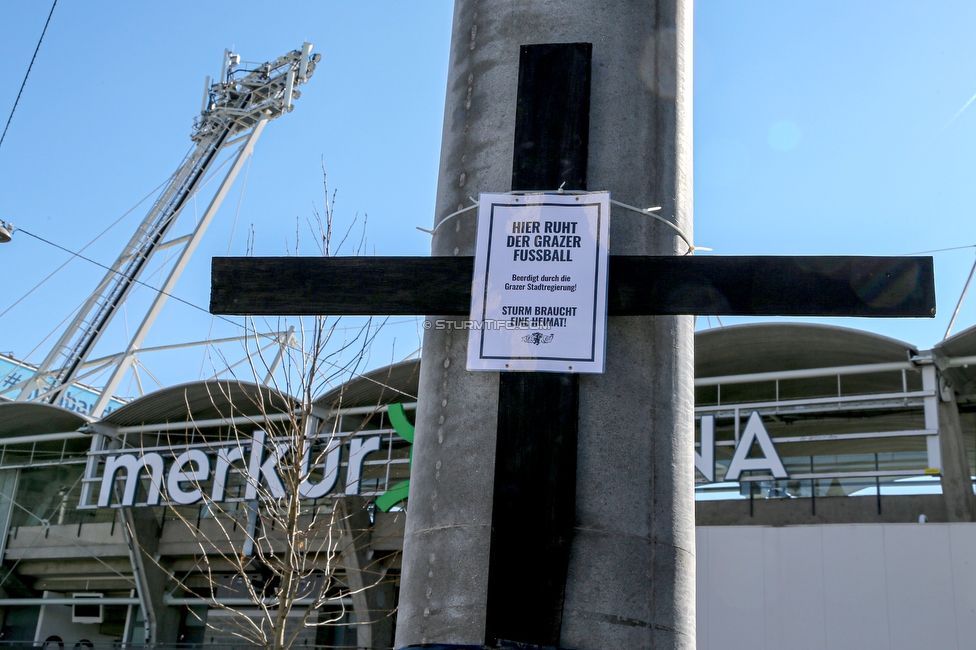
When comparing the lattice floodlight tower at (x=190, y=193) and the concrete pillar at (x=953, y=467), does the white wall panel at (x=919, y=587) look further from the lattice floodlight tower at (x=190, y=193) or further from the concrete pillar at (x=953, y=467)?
the lattice floodlight tower at (x=190, y=193)

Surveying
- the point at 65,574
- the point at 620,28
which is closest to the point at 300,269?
the point at 620,28

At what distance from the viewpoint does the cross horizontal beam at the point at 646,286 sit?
3.02m

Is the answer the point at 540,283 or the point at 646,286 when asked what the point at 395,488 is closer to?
the point at 540,283

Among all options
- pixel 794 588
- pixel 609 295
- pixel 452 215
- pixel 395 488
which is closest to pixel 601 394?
pixel 609 295

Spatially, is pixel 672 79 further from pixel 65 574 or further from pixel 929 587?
pixel 65 574

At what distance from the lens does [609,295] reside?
3.10m

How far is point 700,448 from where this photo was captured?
20719 mm

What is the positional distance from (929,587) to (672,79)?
49.8ft

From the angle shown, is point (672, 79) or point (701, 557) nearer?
point (672, 79)

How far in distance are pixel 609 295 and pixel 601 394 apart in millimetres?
311

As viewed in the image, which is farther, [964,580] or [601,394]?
[964,580]

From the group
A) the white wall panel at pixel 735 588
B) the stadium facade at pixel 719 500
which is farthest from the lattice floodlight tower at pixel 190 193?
the white wall panel at pixel 735 588

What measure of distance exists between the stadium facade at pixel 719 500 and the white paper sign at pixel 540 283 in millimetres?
7193

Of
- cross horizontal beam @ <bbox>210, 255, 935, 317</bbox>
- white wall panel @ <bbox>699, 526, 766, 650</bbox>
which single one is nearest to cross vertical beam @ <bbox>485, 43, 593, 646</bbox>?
cross horizontal beam @ <bbox>210, 255, 935, 317</bbox>
